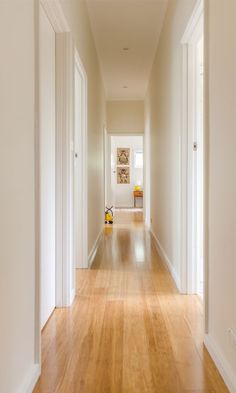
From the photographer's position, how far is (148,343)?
207 centimetres

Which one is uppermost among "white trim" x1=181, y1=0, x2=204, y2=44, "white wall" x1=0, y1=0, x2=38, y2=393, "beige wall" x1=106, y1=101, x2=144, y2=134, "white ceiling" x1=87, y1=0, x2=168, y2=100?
"white ceiling" x1=87, y1=0, x2=168, y2=100

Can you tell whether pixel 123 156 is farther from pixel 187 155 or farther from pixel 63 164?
pixel 63 164

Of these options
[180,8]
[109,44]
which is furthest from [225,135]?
[109,44]

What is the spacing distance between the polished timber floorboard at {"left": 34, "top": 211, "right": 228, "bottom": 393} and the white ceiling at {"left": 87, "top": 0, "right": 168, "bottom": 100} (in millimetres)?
2809

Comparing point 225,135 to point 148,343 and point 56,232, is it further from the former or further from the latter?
point 56,232

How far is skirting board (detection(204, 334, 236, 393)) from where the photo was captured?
1.57m

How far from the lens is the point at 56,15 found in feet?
7.71

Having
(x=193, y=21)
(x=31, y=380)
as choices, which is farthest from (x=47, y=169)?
(x=193, y=21)

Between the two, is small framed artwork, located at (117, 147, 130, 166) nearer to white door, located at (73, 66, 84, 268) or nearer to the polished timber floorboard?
white door, located at (73, 66, 84, 268)

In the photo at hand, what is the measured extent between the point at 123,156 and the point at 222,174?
10.9 metres

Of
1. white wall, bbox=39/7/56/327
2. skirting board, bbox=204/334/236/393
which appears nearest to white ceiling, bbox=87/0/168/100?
white wall, bbox=39/7/56/327

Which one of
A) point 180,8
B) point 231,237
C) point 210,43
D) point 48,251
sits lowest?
point 48,251

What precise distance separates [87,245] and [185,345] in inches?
75.8

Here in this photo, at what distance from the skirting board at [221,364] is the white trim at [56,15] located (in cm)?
213
